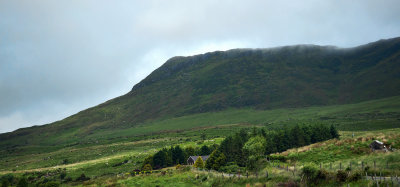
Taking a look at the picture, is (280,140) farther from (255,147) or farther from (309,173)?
(309,173)

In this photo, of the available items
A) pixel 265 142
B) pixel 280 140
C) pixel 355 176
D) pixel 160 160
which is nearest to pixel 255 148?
pixel 265 142

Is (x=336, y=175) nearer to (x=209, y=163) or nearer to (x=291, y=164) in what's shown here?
(x=291, y=164)

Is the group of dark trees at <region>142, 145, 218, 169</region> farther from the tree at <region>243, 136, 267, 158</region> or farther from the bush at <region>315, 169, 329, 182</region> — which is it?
the bush at <region>315, 169, 329, 182</region>

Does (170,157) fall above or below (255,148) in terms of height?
below

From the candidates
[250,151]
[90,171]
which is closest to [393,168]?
[250,151]

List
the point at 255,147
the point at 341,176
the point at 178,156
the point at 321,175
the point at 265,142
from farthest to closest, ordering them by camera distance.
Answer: the point at 178,156 < the point at 265,142 < the point at 255,147 < the point at 321,175 < the point at 341,176

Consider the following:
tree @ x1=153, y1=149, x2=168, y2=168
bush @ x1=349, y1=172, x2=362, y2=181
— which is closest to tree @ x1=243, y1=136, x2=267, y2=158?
tree @ x1=153, y1=149, x2=168, y2=168

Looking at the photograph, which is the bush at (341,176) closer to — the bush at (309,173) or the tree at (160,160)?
the bush at (309,173)

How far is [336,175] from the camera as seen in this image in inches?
893

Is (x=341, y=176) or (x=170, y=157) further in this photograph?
(x=170, y=157)

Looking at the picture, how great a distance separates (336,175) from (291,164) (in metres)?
13.9

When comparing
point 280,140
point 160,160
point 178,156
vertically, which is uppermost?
point 280,140

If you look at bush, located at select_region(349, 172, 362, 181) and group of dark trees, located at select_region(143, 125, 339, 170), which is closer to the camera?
bush, located at select_region(349, 172, 362, 181)

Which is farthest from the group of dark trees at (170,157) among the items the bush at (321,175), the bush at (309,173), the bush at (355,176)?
the bush at (355,176)
